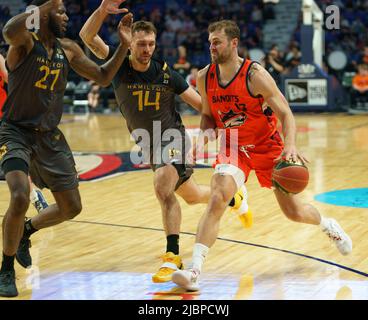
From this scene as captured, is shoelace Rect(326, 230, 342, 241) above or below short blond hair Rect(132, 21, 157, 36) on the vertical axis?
below

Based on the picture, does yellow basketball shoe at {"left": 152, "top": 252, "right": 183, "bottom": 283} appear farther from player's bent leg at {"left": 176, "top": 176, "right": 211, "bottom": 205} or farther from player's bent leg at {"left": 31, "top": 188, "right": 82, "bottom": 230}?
player's bent leg at {"left": 176, "top": 176, "right": 211, "bottom": 205}

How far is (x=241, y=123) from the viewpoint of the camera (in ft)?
19.7

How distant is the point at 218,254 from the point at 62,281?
56.0 inches

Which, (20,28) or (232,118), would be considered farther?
(232,118)

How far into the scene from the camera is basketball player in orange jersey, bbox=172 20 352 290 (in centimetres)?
558

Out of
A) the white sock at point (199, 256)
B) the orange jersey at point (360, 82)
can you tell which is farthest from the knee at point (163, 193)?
the orange jersey at point (360, 82)

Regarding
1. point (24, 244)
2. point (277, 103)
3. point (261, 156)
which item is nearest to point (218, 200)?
point (261, 156)

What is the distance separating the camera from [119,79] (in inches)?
254

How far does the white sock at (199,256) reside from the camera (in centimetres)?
537

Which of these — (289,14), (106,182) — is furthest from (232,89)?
(289,14)

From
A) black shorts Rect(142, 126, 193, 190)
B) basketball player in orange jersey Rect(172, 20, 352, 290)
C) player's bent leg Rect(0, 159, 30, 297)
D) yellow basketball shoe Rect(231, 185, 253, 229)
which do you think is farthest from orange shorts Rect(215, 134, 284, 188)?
player's bent leg Rect(0, 159, 30, 297)

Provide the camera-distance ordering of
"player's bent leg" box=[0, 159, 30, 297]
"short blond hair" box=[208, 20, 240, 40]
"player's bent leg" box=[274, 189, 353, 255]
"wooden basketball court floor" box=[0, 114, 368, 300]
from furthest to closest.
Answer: "player's bent leg" box=[274, 189, 353, 255] → "short blond hair" box=[208, 20, 240, 40] → "wooden basketball court floor" box=[0, 114, 368, 300] → "player's bent leg" box=[0, 159, 30, 297]

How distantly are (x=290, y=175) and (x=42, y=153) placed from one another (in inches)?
71.2

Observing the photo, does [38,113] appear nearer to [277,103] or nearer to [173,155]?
[173,155]
